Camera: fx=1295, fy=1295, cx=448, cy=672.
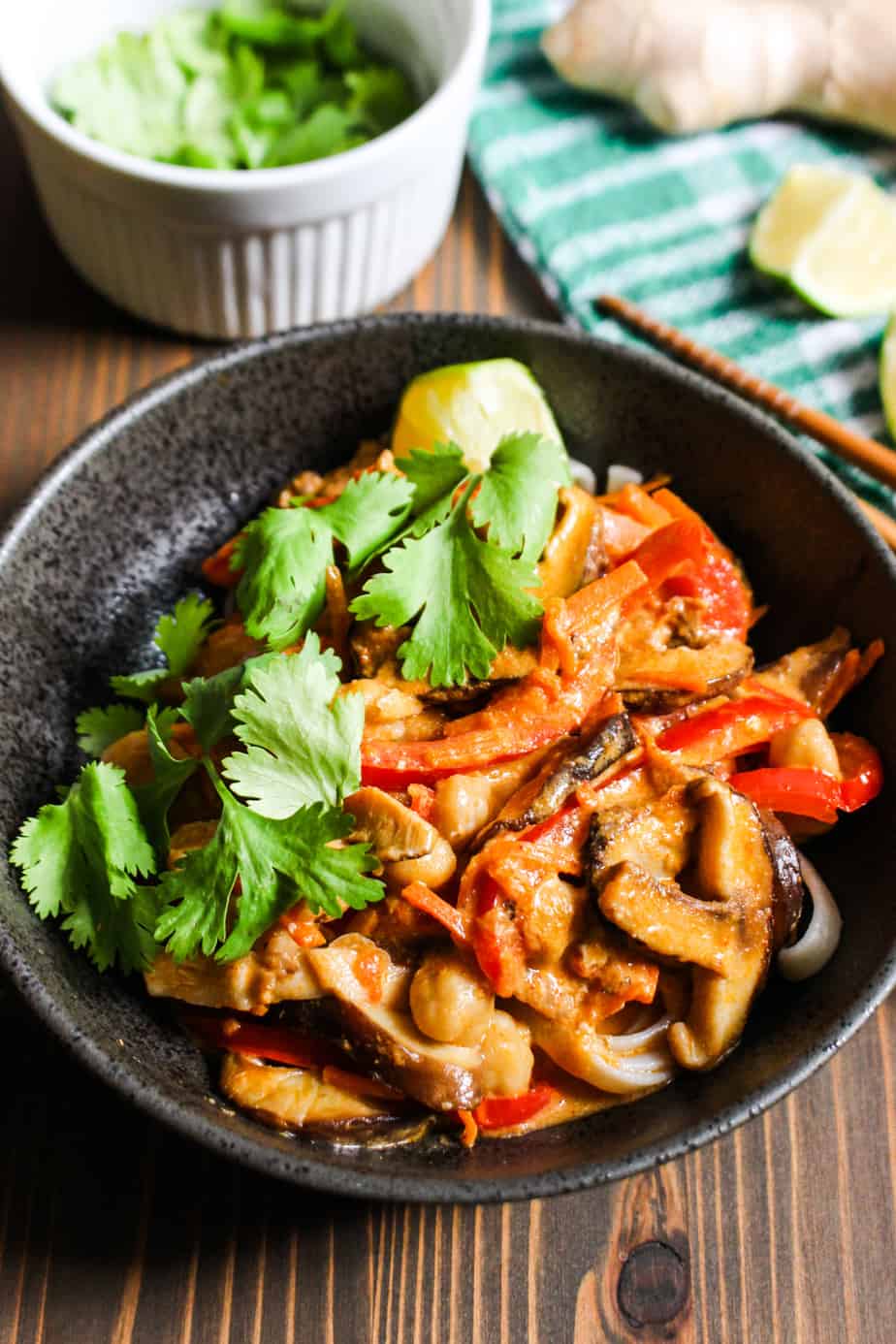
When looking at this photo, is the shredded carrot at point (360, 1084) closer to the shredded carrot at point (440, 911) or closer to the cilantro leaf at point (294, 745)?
the shredded carrot at point (440, 911)

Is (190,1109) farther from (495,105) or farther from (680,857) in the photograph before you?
(495,105)

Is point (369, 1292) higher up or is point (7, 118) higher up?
point (7, 118)

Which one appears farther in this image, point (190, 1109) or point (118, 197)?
point (118, 197)

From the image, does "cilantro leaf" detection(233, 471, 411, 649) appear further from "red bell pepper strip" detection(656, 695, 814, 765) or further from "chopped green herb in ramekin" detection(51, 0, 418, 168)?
"chopped green herb in ramekin" detection(51, 0, 418, 168)

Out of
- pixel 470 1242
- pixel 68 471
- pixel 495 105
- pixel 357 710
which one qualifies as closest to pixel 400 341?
pixel 68 471

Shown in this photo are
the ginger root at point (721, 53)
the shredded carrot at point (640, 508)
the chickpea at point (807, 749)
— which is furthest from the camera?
the ginger root at point (721, 53)

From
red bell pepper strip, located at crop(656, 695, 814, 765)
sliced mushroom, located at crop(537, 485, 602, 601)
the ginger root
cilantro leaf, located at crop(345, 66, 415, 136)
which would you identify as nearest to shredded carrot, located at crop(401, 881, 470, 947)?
red bell pepper strip, located at crop(656, 695, 814, 765)

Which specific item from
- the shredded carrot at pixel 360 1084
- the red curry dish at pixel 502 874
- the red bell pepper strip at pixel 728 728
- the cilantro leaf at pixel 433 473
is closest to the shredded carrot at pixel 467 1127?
the red curry dish at pixel 502 874

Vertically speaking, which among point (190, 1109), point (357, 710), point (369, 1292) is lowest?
point (369, 1292)
